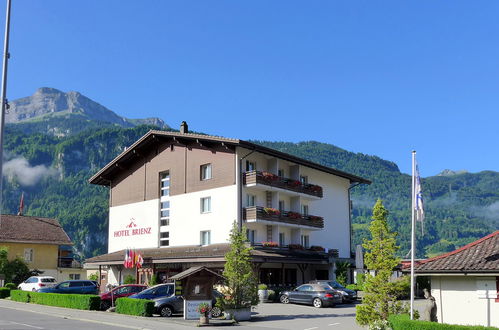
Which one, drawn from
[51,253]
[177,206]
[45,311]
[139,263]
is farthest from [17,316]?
[51,253]

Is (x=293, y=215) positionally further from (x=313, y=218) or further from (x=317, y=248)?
(x=317, y=248)

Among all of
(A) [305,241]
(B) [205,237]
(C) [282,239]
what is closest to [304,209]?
(A) [305,241]

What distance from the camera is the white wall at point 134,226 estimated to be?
50094 mm

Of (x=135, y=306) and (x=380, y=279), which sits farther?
(x=135, y=306)

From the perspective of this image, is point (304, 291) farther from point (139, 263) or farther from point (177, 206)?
point (177, 206)

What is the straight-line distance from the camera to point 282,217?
147ft

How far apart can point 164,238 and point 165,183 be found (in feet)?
16.1

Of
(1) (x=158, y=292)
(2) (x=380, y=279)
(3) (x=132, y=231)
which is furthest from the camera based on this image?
(3) (x=132, y=231)

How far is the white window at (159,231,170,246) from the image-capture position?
160 feet

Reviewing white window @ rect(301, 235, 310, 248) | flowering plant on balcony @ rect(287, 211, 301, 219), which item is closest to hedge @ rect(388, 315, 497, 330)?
flowering plant on balcony @ rect(287, 211, 301, 219)

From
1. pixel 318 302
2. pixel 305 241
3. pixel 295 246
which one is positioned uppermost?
pixel 305 241

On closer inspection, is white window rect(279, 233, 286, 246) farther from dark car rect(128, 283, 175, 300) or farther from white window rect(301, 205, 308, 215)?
dark car rect(128, 283, 175, 300)

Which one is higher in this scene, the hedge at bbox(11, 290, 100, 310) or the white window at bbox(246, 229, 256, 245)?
the white window at bbox(246, 229, 256, 245)

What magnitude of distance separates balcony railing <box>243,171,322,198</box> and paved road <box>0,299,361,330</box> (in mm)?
12211
